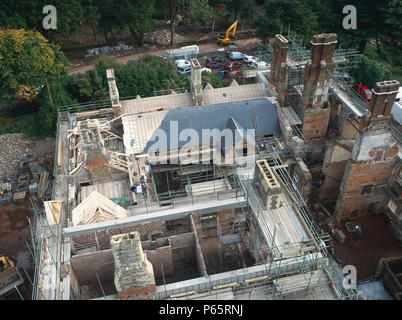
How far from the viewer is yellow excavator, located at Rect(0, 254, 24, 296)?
31734 millimetres

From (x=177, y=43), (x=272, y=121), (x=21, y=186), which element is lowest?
(x=21, y=186)

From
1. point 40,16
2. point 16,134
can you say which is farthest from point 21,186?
point 40,16

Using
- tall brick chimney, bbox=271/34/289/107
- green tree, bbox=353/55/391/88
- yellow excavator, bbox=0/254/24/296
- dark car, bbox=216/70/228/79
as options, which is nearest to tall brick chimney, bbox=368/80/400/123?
tall brick chimney, bbox=271/34/289/107

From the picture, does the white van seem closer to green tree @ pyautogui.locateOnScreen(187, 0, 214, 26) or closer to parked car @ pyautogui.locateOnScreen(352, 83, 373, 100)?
green tree @ pyautogui.locateOnScreen(187, 0, 214, 26)

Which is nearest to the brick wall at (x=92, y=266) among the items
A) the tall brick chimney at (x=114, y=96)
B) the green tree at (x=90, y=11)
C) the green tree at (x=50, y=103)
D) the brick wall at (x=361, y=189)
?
the tall brick chimney at (x=114, y=96)

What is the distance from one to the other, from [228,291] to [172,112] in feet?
62.3

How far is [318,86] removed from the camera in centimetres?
3381

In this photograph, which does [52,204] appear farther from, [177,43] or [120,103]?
[177,43]

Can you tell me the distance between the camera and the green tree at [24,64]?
44.5 meters

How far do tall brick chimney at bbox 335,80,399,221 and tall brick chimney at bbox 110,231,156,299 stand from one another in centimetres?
1860

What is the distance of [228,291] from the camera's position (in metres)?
22.7

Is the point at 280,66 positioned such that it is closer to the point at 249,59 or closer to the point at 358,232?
the point at 358,232

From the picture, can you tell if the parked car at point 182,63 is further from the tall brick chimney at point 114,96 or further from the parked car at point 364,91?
the parked car at point 364,91

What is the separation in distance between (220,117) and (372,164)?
13.5 m
